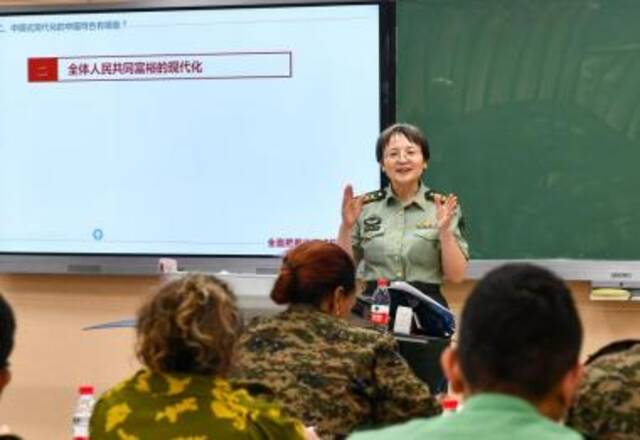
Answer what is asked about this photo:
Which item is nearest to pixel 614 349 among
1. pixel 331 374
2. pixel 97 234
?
pixel 331 374

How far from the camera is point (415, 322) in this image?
3.03m

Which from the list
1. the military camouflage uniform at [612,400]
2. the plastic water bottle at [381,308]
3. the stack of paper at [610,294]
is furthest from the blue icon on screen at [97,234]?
the military camouflage uniform at [612,400]

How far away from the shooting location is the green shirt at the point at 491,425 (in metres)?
1.21

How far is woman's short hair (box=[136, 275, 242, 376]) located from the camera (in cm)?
193

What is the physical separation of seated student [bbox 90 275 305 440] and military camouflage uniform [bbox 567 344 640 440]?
57cm

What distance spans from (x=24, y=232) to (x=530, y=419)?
394 cm

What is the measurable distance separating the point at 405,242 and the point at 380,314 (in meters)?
0.66

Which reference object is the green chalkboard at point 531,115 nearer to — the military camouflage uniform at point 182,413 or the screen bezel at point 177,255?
the screen bezel at point 177,255

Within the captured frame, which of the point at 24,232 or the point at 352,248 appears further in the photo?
the point at 24,232

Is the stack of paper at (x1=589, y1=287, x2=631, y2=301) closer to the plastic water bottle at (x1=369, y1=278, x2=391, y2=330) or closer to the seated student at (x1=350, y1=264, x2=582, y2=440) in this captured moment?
the plastic water bottle at (x1=369, y1=278, x2=391, y2=330)

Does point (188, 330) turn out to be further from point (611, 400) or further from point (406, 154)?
point (406, 154)

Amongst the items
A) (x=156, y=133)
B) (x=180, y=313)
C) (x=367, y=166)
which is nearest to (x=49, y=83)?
(x=156, y=133)

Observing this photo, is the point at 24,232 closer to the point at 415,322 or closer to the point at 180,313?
the point at 415,322

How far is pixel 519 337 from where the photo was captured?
1288 millimetres
